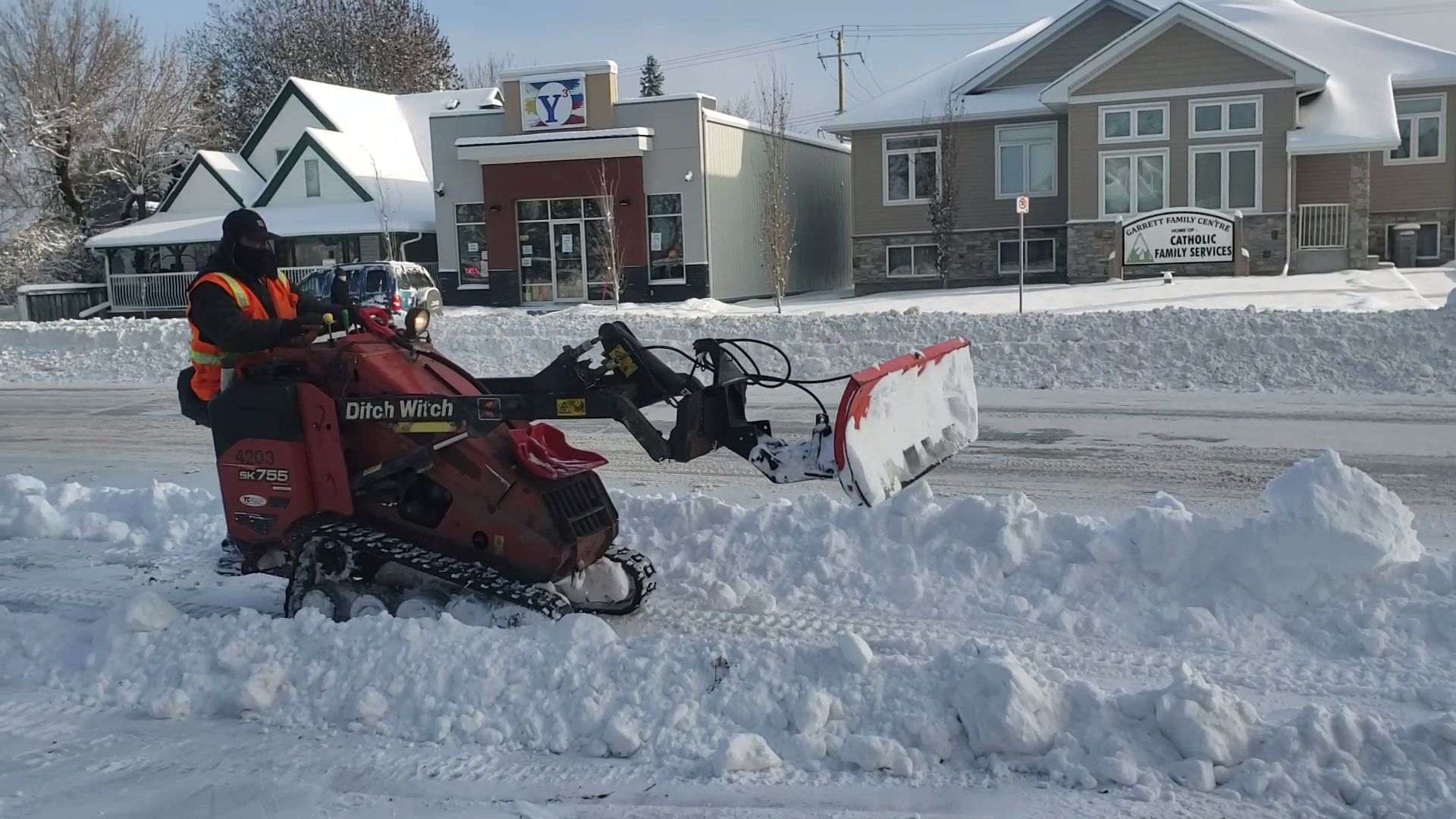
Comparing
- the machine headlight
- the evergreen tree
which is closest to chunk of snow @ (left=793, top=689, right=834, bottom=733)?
the machine headlight

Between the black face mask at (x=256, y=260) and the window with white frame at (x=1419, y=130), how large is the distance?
30343 millimetres

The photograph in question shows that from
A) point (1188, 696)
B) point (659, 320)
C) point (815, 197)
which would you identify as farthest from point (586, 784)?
point (815, 197)

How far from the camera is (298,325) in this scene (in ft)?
19.1

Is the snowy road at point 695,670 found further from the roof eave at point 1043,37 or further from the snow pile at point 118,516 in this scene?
the roof eave at point 1043,37

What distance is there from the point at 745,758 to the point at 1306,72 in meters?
27.7

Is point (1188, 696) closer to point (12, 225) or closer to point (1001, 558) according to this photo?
point (1001, 558)

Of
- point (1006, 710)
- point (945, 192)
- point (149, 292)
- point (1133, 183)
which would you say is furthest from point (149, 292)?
point (1006, 710)

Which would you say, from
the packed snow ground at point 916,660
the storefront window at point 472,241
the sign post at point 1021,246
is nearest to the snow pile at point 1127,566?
the packed snow ground at point 916,660

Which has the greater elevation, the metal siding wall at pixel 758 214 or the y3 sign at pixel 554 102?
the y3 sign at pixel 554 102

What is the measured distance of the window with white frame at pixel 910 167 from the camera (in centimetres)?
3167

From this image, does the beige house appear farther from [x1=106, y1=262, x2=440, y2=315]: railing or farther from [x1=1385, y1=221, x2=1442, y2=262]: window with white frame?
[x1=106, y1=262, x2=440, y2=315]: railing

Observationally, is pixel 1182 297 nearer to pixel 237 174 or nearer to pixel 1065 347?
pixel 1065 347

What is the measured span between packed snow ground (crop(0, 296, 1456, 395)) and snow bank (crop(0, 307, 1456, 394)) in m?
0.02

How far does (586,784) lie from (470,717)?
0.67 meters
